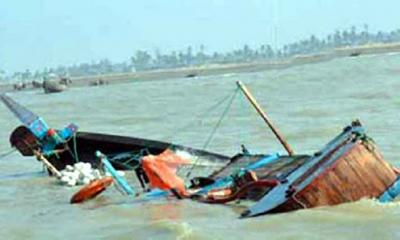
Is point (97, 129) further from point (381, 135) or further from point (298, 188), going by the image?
point (298, 188)

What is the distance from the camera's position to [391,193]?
11.4 meters

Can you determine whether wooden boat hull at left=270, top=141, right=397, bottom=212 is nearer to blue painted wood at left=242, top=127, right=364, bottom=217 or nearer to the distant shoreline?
blue painted wood at left=242, top=127, right=364, bottom=217

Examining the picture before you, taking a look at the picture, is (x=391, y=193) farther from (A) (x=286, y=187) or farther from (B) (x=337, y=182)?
(A) (x=286, y=187)

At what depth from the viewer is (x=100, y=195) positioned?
→ 598 inches

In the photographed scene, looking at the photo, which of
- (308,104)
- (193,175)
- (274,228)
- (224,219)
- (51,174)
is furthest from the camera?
(308,104)

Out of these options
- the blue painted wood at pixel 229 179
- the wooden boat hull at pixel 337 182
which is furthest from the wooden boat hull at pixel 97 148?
the wooden boat hull at pixel 337 182

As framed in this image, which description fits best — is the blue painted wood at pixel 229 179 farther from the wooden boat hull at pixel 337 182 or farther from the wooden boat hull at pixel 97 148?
the wooden boat hull at pixel 97 148

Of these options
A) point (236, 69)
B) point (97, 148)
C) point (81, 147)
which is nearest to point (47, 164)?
point (81, 147)

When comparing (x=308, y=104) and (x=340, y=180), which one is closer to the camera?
(x=340, y=180)

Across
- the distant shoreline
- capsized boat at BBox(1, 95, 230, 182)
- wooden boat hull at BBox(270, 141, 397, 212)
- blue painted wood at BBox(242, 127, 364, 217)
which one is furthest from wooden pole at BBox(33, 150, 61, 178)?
the distant shoreline

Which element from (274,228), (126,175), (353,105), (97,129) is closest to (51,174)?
(126,175)

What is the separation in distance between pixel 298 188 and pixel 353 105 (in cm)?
2127

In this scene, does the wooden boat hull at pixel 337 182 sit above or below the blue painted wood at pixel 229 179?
above

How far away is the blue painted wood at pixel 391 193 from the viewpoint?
1134 cm
